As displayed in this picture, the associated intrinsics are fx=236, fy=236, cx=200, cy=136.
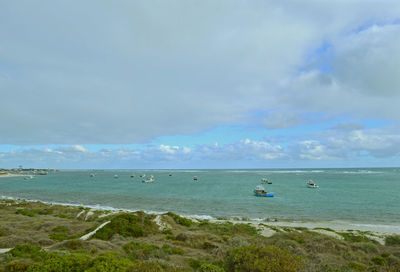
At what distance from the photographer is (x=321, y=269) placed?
29.8ft

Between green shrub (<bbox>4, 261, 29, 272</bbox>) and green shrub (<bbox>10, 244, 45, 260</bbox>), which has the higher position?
green shrub (<bbox>4, 261, 29, 272</bbox>)

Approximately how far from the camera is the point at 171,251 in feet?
39.5

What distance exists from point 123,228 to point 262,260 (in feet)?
38.4

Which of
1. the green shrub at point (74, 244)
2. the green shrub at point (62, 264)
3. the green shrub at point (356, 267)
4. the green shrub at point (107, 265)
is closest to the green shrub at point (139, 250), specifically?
the green shrub at point (74, 244)

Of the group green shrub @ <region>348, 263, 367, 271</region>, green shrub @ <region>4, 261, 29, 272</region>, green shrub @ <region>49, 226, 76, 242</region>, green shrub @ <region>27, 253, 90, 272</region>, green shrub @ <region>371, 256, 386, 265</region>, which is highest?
green shrub @ <region>27, 253, 90, 272</region>

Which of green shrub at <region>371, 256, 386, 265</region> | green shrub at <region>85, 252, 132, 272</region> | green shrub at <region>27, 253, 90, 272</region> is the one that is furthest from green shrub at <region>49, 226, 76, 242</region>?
green shrub at <region>371, 256, 386, 265</region>

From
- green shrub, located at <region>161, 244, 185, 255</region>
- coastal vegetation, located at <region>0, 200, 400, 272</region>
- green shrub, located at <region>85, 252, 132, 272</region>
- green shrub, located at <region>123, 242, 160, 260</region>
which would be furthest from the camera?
green shrub, located at <region>161, 244, 185, 255</region>

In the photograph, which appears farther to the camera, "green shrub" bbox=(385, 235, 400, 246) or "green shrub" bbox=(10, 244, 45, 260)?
"green shrub" bbox=(385, 235, 400, 246)

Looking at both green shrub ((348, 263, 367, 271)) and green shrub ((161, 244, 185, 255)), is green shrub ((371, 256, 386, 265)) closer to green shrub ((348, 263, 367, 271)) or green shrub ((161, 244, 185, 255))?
green shrub ((348, 263, 367, 271))

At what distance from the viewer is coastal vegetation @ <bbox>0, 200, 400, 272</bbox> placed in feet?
27.2

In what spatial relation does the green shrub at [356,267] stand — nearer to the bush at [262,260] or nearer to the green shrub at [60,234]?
the bush at [262,260]

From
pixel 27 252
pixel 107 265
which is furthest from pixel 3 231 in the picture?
pixel 107 265

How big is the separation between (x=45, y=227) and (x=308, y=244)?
759 inches

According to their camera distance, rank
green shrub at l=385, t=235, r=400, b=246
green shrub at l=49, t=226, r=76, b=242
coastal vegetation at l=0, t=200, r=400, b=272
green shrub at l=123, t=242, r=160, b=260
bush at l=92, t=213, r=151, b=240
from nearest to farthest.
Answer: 1. coastal vegetation at l=0, t=200, r=400, b=272
2. green shrub at l=123, t=242, r=160, b=260
3. green shrub at l=49, t=226, r=76, b=242
4. bush at l=92, t=213, r=151, b=240
5. green shrub at l=385, t=235, r=400, b=246
